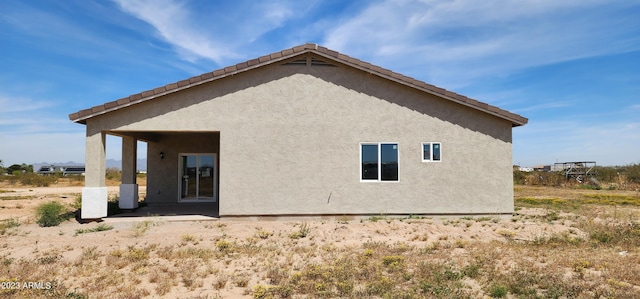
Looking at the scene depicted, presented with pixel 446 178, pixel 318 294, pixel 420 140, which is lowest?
pixel 318 294

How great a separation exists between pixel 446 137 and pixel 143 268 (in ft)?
32.7

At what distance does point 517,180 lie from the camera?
41.1 m

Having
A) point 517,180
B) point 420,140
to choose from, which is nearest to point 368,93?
point 420,140

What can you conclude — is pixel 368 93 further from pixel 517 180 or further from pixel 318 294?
pixel 517 180

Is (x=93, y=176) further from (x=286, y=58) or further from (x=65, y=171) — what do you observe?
(x=65, y=171)

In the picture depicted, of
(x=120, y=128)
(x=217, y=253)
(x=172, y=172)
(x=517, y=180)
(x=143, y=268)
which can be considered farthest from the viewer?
(x=517, y=180)

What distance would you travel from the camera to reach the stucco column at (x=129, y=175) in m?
16.6

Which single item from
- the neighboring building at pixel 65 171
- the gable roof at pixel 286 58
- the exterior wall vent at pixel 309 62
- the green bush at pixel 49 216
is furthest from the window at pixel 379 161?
the neighboring building at pixel 65 171

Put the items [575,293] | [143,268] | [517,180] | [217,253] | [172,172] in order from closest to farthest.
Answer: [575,293] → [143,268] → [217,253] → [172,172] → [517,180]

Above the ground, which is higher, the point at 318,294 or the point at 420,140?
the point at 420,140

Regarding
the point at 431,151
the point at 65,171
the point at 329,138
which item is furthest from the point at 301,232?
the point at 65,171

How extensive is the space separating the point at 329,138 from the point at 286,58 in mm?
2938

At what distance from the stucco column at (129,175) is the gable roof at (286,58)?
4012 millimetres

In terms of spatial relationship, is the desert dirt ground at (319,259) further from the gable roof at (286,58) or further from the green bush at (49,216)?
the gable roof at (286,58)
